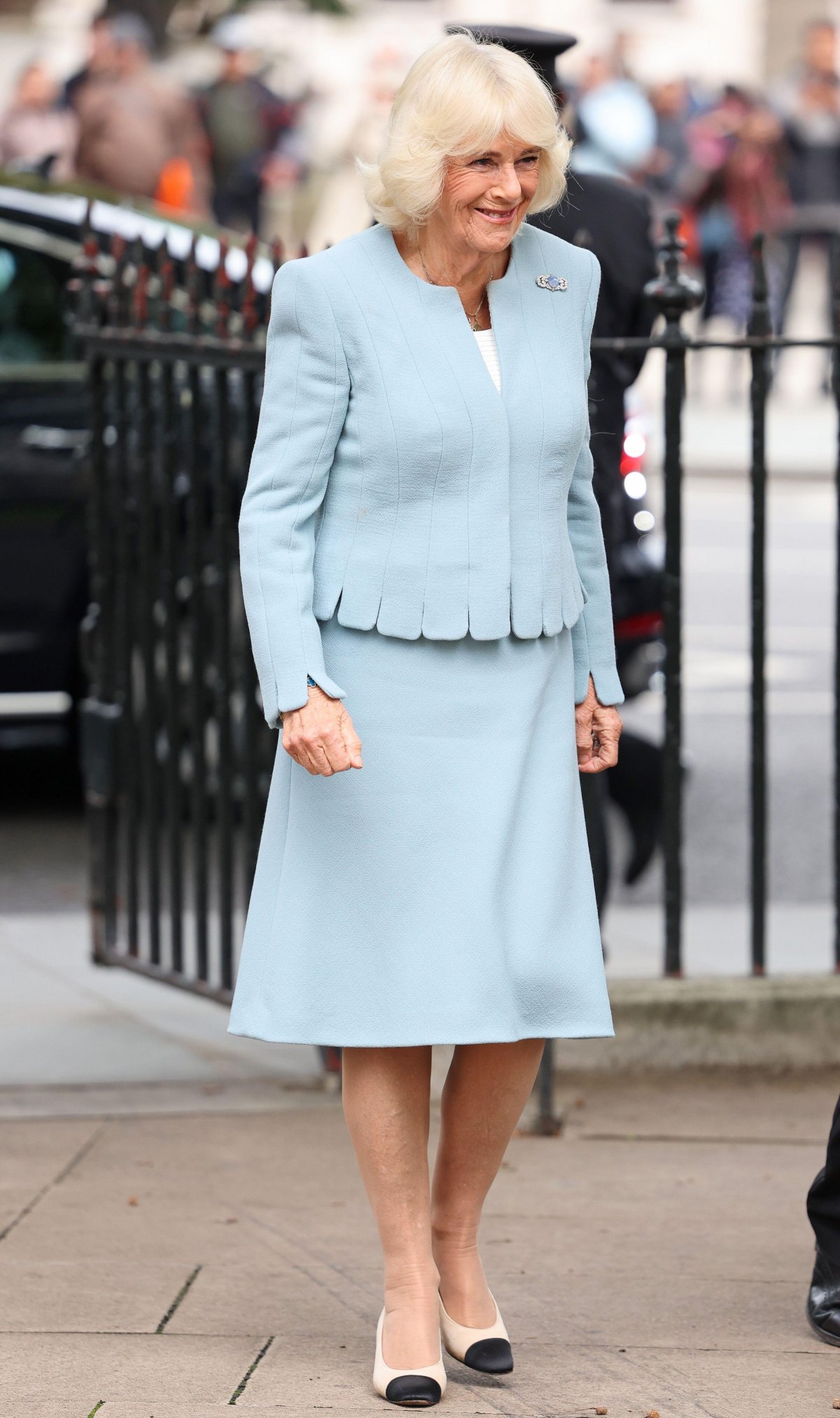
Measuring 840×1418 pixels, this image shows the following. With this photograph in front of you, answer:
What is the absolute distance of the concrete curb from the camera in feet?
16.4

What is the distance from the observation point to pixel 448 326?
10.9 ft

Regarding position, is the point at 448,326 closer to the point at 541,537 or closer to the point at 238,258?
the point at 541,537

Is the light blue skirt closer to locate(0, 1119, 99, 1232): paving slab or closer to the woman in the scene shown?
the woman

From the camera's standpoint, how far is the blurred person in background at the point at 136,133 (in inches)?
527

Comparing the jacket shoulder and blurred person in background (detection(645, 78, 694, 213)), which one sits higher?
blurred person in background (detection(645, 78, 694, 213))

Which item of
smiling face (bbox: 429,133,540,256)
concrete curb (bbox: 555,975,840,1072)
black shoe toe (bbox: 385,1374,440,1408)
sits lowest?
black shoe toe (bbox: 385,1374,440,1408)

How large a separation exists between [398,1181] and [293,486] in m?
0.98

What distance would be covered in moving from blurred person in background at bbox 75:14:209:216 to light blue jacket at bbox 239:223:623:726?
875cm

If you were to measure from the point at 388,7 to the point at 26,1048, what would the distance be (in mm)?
31048

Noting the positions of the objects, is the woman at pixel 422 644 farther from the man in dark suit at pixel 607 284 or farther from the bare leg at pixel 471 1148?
the man in dark suit at pixel 607 284

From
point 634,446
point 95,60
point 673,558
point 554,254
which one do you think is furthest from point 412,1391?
point 95,60

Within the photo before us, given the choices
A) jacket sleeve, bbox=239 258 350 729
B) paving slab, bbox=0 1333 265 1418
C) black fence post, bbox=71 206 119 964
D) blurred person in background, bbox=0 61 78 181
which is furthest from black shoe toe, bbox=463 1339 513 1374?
blurred person in background, bbox=0 61 78 181

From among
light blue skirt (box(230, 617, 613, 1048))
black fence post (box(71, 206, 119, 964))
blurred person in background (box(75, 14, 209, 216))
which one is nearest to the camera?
light blue skirt (box(230, 617, 613, 1048))

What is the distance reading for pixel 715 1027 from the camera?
501cm
